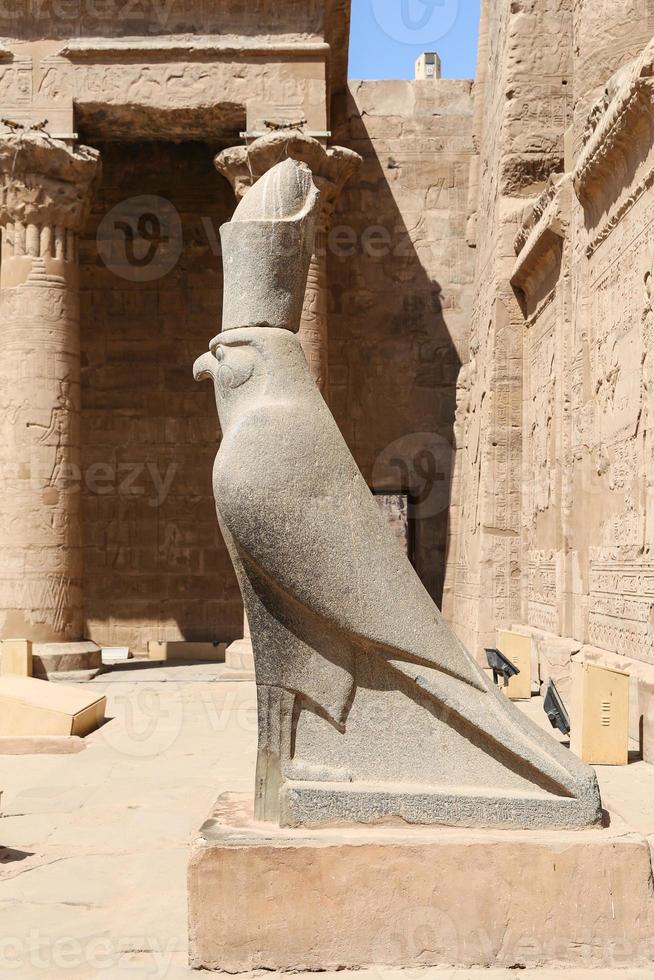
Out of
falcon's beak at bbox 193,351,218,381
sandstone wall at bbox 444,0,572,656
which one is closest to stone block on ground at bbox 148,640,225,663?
sandstone wall at bbox 444,0,572,656

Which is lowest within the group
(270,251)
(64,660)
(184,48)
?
(64,660)

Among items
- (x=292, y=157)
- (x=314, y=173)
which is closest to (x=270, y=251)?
(x=314, y=173)

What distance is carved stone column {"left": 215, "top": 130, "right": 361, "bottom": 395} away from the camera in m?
→ 12.2

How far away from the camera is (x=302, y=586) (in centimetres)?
396

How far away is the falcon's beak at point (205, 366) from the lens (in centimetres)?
433

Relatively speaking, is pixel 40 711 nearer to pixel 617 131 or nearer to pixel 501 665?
pixel 501 665

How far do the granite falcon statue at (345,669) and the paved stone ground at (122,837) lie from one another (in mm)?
508

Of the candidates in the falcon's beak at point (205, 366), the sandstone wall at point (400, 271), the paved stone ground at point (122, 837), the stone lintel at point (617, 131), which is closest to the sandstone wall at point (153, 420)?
the sandstone wall at point (400, 271)

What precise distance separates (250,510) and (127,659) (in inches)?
464

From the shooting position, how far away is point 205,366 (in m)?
4.37

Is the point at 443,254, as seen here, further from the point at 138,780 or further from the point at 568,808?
the point at 568,808

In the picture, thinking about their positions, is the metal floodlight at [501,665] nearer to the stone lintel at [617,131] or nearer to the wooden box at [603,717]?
the wooden box at [603,717]

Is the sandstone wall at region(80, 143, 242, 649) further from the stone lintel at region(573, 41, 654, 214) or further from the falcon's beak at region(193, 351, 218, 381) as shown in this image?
the falcon's beak at region(193, 351, 218, 381)

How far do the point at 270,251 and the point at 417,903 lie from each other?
2424 mm
